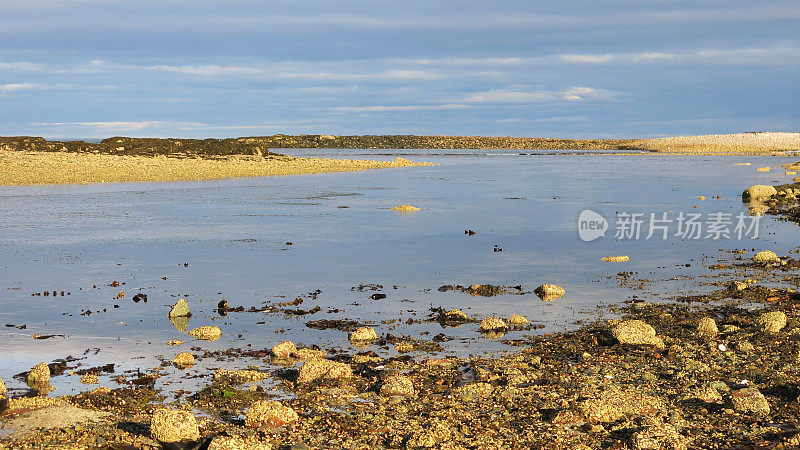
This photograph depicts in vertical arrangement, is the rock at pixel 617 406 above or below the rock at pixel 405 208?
below

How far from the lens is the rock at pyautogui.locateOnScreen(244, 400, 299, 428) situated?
699 centimetres

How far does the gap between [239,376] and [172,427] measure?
1.84 metres

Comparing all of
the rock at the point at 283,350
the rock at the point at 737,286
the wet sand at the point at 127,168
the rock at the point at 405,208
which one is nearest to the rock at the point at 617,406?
the rock at the point at 283,350

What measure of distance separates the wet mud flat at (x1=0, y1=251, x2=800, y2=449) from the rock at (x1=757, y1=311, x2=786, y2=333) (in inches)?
0.9

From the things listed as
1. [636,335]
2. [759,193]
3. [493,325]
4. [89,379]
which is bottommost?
[89,379]

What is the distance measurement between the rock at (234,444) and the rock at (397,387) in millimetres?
1767

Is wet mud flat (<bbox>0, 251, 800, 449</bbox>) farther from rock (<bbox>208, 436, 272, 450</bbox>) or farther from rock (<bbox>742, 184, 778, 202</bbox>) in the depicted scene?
rock (<bbox>742, 184, 778, 202</bbox>)

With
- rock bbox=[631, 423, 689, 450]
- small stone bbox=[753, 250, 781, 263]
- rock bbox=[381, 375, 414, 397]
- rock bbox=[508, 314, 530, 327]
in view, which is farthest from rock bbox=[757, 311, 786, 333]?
small stone bbox=[753, 250, 781, 263]

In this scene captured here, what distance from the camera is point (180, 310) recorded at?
11.5m

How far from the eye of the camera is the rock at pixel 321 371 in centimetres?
830

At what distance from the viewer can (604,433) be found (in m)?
6.88

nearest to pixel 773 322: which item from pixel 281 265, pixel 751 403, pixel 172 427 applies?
pixel 751 403

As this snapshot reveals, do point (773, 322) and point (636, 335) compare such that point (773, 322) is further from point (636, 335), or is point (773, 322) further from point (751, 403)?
point (751, 403)

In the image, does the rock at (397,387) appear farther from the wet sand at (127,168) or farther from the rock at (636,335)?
the wet sand at (127,168)
